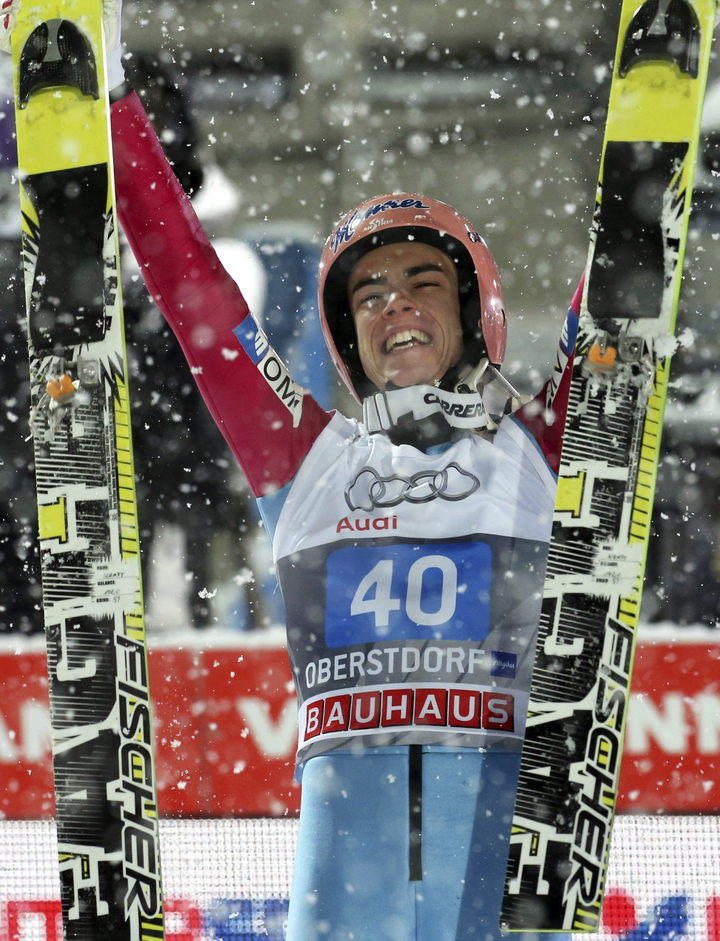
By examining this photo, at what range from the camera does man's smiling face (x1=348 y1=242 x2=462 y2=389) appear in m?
1.77

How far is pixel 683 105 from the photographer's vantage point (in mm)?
1558

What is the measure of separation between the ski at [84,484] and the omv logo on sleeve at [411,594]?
0.29 m

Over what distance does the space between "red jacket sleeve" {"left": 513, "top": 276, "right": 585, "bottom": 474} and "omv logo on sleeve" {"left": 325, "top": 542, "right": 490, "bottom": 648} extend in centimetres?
23

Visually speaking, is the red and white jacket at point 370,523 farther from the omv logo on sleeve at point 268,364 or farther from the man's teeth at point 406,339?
the man's teeth at point 406,339

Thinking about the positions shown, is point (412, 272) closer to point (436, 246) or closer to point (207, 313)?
point (436, 246)

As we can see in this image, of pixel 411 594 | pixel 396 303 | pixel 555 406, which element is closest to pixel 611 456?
pixel 555 406

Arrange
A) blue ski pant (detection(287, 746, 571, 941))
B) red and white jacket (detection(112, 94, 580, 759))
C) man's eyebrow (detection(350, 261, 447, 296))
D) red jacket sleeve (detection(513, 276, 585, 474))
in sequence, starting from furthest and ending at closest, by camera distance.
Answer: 1. man's eyebrow (detection(350, 261, 447, 296))
2. red jacket sleeve (detection(513, 276, 585, 474))
3. red and white jacket (detection(112, 94, 580, 759))
4. blue ski pant (detection(287, 746, 571, 941))

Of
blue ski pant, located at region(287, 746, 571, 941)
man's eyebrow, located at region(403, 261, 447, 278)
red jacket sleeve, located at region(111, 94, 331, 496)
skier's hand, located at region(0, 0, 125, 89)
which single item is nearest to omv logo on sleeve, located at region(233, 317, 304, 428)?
red jacket sleeve, located at region(111, 94, 331, 496)

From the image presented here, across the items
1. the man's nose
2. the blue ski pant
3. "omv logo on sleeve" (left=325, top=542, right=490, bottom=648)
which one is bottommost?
the blue ski pant

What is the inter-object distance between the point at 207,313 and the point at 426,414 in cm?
36

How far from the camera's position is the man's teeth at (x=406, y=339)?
1.77 metres

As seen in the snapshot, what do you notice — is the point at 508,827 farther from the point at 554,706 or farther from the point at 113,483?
the point at 113,483

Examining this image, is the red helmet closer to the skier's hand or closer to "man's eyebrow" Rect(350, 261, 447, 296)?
"man's eyebrow" Rect(350, 261, 447, 296)

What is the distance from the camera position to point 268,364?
1785mm
